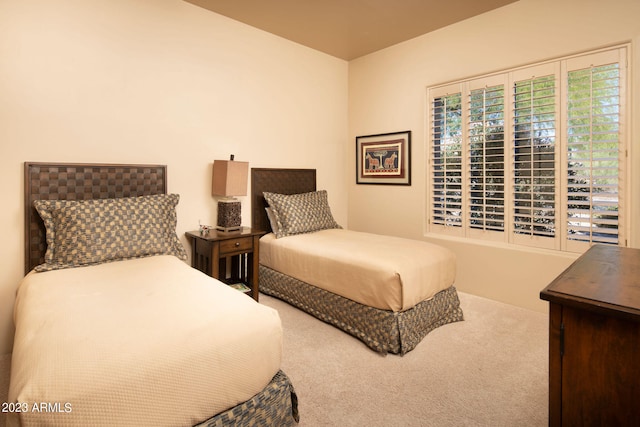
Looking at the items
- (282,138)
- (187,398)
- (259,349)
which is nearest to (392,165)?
(282,138)

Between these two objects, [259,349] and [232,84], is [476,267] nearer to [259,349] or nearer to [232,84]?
[259,349]

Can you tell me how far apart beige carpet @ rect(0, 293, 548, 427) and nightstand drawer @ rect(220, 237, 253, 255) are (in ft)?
2.39

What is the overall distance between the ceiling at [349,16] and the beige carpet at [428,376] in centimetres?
278

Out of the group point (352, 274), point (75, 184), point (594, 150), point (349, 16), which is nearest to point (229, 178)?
point (75, 184)

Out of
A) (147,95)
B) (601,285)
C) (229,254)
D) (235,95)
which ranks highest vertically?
(235,95)

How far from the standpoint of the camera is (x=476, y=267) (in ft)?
11.4

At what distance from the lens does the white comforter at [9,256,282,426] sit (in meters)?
1.05

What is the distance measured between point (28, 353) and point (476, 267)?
342 cm

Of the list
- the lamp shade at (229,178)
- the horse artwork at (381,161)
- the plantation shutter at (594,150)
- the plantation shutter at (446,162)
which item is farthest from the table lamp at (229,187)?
the plantation shutter at (594,150)

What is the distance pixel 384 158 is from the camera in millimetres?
4203

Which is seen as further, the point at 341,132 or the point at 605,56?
the point at 341,132

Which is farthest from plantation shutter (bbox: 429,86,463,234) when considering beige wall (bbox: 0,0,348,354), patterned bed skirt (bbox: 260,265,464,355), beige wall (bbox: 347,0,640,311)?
beige wall (bbox: 0,0,348,354)

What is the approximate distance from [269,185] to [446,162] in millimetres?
1903

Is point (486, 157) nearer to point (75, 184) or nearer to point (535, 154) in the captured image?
point (535, 154)
